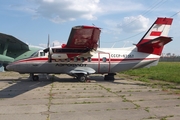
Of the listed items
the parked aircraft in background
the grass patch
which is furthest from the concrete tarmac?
the parked aircraft in background

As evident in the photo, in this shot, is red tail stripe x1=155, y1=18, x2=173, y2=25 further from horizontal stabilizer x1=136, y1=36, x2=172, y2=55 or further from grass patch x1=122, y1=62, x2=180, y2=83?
grass patch x1=122, y1=62, x2=180, y2=83

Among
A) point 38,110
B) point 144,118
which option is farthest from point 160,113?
point 38,110

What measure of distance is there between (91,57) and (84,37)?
3.87 metres

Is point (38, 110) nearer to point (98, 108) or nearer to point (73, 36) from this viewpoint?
point (98, 108)

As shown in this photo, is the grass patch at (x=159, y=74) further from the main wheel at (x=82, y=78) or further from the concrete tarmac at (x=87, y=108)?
the concrete tarmac at (x=87, y=108)

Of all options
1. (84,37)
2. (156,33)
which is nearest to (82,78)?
(84,37)

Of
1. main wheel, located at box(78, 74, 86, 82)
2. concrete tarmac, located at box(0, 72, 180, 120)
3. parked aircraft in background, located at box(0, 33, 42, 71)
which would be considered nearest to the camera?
concrete tarmac, located at box(0, 72, 180, 120)

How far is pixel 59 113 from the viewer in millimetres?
7445

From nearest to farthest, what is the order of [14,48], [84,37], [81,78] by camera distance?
[84,37], [81,78], [14,48]

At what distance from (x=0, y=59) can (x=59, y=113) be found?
1434 centimetres

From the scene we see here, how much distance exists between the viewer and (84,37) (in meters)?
14.0

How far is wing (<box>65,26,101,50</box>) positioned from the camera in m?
12.7

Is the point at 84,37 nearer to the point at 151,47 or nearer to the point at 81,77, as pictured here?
the point at 81,77

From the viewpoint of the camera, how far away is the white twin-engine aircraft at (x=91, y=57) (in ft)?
53.1
